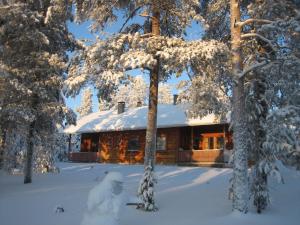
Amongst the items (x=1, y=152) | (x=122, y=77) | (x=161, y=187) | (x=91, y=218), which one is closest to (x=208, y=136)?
(x=161, y=187)

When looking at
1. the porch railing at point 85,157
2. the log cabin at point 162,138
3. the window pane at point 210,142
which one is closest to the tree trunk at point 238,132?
the log cabin at point 162,138

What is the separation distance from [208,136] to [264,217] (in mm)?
18829

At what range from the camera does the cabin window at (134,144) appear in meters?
35.3

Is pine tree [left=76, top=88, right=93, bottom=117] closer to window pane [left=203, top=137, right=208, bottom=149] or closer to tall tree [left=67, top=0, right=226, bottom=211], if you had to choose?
window pane [left=203, top=137, right=208, bottom=149]

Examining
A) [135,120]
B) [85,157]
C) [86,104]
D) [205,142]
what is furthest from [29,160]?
[86,104]

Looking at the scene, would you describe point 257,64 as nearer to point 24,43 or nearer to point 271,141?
point 271,141

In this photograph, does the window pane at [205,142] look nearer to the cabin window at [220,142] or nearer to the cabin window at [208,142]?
the cabin window at [208,142]

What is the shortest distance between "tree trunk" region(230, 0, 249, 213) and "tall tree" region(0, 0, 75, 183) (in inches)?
379

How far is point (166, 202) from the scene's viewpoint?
1600cm

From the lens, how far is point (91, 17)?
17.3 meters

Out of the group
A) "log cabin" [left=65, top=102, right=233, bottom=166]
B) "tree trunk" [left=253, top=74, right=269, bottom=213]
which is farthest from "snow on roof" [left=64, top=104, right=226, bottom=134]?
"tree trunk" [left=253, top=74, right=269, bottom=213]

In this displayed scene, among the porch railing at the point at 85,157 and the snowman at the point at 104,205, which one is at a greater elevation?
the porch railing at the point at 85,157

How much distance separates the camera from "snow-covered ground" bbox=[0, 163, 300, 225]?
13.0 meters

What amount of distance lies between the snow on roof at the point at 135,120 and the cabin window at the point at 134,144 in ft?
5.34
